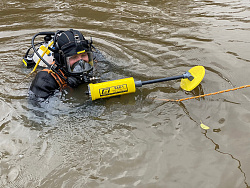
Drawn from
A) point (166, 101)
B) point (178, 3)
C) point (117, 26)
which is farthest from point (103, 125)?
point (178, 3)

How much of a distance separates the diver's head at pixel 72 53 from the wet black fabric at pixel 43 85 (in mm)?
308

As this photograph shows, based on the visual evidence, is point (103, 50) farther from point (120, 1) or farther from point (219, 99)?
point (120, 1)

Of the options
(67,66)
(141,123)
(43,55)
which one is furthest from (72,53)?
(141,123)

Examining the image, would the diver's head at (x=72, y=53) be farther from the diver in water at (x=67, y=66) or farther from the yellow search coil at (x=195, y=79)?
the yellow search coil at (x=195, y=79)

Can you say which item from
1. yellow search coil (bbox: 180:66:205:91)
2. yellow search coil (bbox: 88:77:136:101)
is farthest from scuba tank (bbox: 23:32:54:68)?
yellow search coil (bbox: 180:66:205:91)

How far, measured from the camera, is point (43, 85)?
401 centimetres

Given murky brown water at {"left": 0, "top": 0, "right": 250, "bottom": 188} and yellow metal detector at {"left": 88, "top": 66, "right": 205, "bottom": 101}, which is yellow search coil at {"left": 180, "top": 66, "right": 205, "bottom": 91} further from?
murky brown water at {"left": 0, "top": 0, "right": 250, "bottom": 188}

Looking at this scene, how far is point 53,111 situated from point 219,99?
2.78 metres

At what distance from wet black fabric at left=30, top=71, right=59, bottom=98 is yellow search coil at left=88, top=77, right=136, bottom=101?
31.6 inches

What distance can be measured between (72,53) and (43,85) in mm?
755

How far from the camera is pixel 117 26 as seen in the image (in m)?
7.36

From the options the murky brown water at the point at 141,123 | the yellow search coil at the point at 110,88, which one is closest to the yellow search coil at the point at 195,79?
the murky brown water at the point at 141,123

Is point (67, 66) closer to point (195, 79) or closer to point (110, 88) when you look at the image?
point (110, 88)

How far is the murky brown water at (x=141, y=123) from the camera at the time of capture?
2775mm
